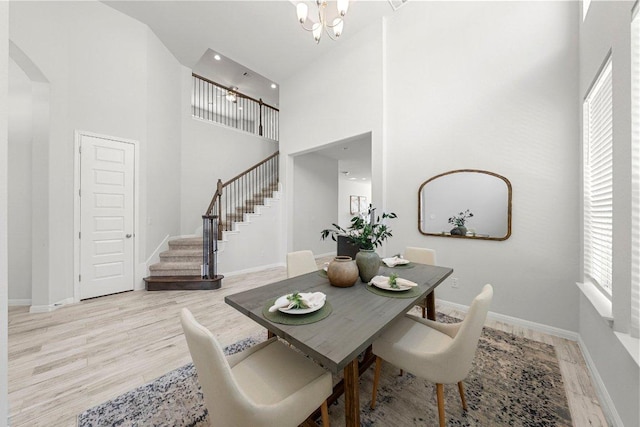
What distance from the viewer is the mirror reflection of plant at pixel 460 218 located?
3012 mm

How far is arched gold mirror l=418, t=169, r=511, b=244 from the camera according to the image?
109 inches

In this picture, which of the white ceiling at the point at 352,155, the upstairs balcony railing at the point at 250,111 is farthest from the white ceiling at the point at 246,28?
the upstairs balcony railing at the point at 250,111

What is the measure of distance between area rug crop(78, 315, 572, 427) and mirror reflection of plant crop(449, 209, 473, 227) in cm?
156

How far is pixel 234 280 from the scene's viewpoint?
174 inches

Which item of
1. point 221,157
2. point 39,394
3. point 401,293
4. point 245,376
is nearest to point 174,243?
point 221,157

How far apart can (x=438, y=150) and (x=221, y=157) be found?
4938 millimetres

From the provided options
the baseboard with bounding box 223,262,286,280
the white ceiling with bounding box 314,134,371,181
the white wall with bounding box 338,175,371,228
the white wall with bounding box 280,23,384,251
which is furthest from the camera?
the white wall with bounding box 338,175,371,228

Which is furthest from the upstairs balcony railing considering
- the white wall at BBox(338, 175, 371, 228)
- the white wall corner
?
the white wall corner

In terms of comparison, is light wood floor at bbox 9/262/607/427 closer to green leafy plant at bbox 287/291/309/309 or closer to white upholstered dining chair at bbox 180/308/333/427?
white upholstered dining chair at bbox 180/308/333/427

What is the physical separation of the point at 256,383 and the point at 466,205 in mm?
3020

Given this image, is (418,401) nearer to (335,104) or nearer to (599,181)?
(599,181)

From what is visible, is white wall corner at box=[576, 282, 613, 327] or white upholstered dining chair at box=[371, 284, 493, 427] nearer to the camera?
white upholstered dining chair at box=[371, 284, 493, 427]

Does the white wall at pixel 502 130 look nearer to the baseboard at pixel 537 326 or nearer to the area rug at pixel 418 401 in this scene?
the baseboard at pixel 537 326

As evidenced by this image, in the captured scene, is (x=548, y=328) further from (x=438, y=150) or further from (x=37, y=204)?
(x=37, y=204)
